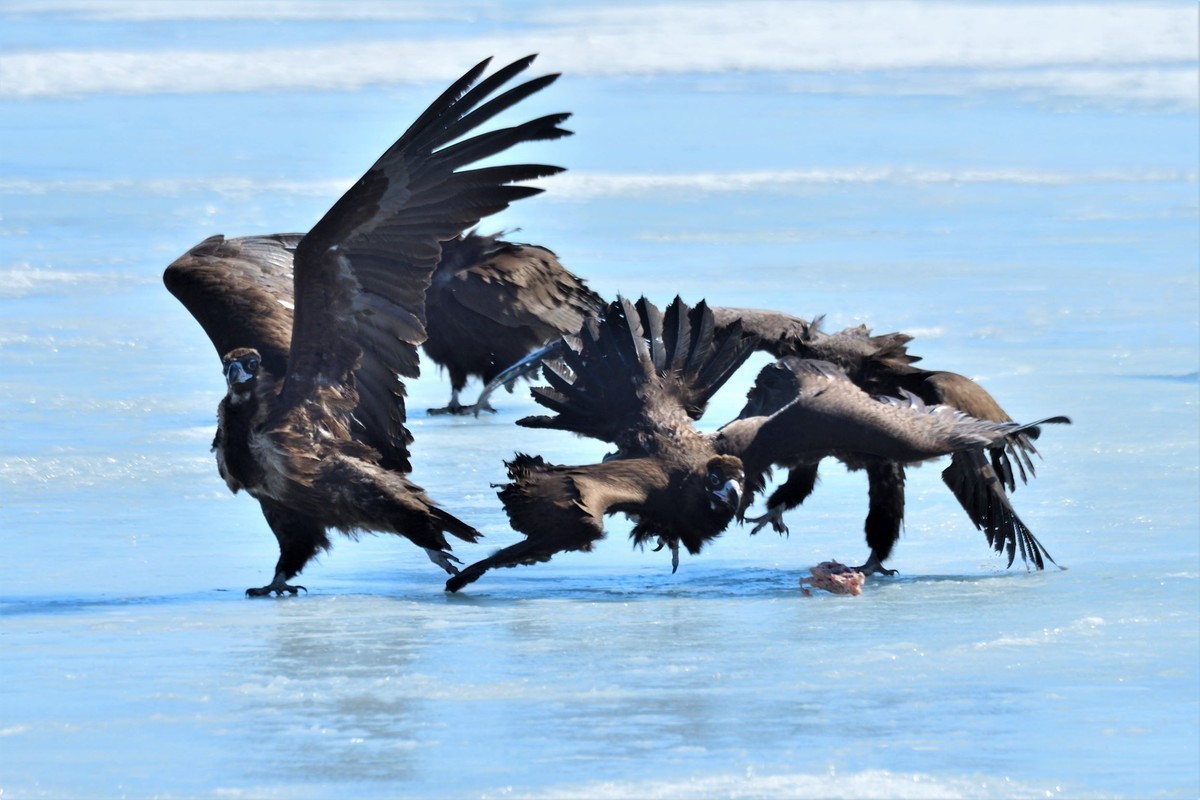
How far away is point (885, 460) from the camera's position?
26.1 ft

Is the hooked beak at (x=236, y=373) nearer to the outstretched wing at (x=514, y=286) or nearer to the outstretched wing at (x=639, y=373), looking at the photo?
the outstretched wing at (x=639, y=373)

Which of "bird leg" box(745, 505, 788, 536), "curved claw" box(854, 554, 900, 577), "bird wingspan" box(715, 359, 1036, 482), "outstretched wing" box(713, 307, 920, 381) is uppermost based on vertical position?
"outstretched wing" box(713, 307, 920, 381)

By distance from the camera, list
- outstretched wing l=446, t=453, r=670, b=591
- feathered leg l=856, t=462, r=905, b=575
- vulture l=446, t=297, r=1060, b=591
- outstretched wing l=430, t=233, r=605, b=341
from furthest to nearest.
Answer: outstretched wing l=430, t=233, r=605, b=341
feathered leg l=856, t=462, r=905, b=575
vulture l=446, t=297, r=1060, b=591
outstretched wing l=446, t=453, r=670, b=591

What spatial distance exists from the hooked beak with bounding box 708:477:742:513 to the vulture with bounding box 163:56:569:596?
2.90 feet

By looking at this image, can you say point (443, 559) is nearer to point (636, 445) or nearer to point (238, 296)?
point (636, 445)

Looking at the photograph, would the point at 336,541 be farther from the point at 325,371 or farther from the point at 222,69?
the point at 222,69

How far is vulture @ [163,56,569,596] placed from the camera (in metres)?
7.64

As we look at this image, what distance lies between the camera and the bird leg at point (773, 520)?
28.3ft

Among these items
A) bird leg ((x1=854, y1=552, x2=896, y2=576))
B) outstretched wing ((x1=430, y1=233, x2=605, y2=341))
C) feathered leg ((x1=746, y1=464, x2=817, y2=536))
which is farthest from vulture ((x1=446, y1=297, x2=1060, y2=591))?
outstretched wing ((x1=430, y1=233, x2=605, y2=341))

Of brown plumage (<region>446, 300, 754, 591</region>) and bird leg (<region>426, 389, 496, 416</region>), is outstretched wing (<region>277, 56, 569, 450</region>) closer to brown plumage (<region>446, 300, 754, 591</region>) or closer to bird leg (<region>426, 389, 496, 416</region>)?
brown plumage (<region>446, 300, 754, 591</region>)

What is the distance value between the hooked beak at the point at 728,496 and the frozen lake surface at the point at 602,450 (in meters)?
0.33

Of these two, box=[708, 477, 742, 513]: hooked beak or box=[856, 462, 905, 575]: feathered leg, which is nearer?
box=[708, 477, 742, 513]: hooked beak

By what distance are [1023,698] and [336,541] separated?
3831mm

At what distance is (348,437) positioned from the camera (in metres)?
7.88
